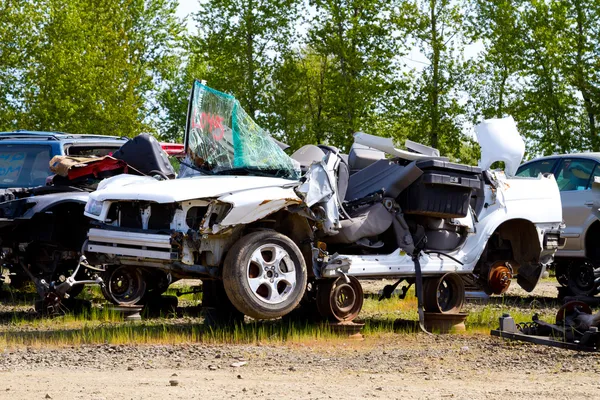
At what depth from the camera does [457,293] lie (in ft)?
35.6

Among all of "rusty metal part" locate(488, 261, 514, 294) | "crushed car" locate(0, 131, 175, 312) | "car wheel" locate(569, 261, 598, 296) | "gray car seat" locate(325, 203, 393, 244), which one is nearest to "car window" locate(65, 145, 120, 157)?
"crushed car" locate(0, 131, 175, 312)

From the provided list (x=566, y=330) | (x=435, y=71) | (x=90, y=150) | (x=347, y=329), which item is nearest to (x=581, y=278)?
(x=566, y=330)

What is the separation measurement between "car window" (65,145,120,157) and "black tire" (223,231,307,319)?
13.8 feet

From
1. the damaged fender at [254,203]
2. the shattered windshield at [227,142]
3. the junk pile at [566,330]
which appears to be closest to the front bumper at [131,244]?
the damaged fender at [254,203]

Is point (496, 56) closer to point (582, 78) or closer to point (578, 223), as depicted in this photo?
point (582, 78)

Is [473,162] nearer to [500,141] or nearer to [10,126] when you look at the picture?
[10,126]

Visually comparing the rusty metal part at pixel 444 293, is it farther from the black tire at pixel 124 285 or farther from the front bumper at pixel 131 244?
the black tire at pixel 124 285

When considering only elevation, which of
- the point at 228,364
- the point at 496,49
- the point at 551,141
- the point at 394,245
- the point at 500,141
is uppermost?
the point at 496,49

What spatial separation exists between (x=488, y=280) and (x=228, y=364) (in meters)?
4.20

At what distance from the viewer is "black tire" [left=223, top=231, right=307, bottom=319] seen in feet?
29.0

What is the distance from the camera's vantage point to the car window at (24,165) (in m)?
12.6

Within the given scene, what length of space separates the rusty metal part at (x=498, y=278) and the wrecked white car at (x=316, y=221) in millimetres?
17

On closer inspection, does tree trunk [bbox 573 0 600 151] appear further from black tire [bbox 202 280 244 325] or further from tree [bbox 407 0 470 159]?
black tire [bbox 202 280 244 325]

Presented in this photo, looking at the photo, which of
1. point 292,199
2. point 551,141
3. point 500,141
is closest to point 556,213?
point 500,141
